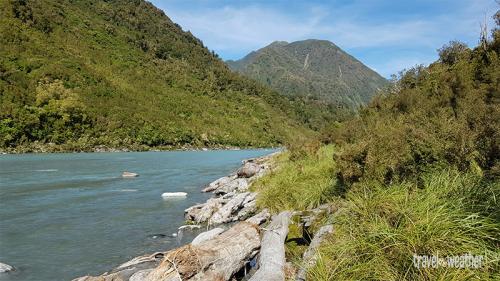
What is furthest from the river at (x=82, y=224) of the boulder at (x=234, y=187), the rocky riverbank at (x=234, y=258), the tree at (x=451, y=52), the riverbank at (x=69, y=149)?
the riverbank at (x=69, y=149)

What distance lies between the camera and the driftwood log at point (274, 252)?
710cm

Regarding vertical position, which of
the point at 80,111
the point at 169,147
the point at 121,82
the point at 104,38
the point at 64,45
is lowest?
the point at 169,147

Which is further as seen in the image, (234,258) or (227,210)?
(227,210)

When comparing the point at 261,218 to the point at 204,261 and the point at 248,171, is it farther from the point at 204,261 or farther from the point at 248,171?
the point at 248,171

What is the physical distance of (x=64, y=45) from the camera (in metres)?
136

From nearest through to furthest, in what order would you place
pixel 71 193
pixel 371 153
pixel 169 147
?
pixel 371 153, pixel 71 193, pixel 169 147

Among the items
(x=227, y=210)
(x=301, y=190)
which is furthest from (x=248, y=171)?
(x=301, y=190)

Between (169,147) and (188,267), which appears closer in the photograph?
(188,267)

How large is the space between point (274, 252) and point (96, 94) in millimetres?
123505

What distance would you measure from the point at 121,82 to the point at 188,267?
477 feet

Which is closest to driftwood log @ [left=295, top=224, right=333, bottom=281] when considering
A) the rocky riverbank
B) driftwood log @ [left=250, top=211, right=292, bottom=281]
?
the rocky riverbank

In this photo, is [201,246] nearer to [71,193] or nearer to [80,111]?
[71,193]

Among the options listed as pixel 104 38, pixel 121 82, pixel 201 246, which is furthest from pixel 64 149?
pixel 104 38

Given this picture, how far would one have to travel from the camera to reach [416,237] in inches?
203
